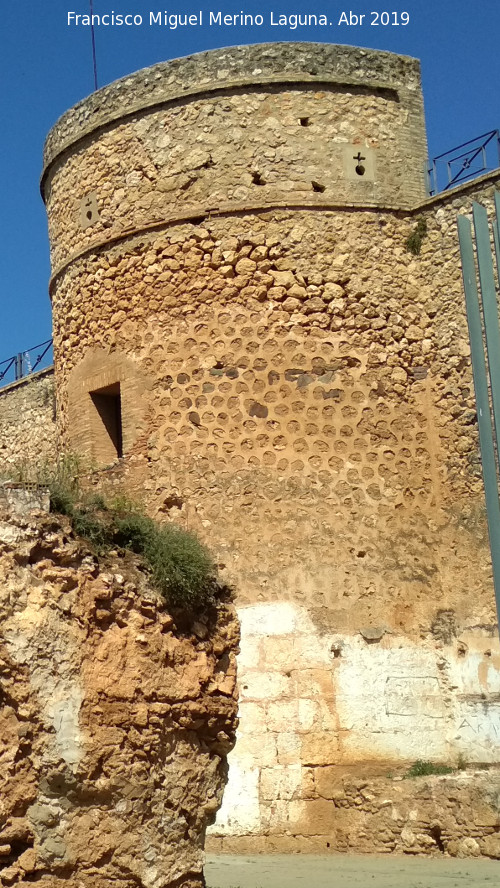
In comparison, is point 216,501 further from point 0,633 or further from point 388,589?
Answer: point 0,633

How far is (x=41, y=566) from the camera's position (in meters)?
5.87

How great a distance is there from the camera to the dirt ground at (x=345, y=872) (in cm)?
892

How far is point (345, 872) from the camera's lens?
31.5 feet

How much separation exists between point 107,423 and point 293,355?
2300 millimetres

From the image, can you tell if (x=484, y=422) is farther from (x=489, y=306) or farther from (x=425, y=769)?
(x=425, y=769)

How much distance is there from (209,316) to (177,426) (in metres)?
1.16

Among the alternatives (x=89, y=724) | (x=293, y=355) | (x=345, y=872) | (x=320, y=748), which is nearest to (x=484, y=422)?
(x=89, y=724)

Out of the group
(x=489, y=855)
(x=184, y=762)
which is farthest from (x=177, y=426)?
(x=184, y=762)

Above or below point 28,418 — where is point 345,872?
below

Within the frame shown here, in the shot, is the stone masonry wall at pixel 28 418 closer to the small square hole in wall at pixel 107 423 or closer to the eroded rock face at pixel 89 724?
the small square hole in wall at pixel 107 423

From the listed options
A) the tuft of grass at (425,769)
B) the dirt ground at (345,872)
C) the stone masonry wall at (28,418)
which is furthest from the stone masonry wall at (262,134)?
the dirt ground at (345,872)

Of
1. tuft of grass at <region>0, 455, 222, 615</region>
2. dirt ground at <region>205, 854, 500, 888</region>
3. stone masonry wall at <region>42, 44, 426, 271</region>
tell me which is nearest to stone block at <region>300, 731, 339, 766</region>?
dirt ground at <region>205, 854, 500, 888</region>

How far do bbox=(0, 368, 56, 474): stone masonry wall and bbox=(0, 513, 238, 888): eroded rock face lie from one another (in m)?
10.7

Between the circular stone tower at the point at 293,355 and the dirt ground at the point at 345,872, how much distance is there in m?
1.14
